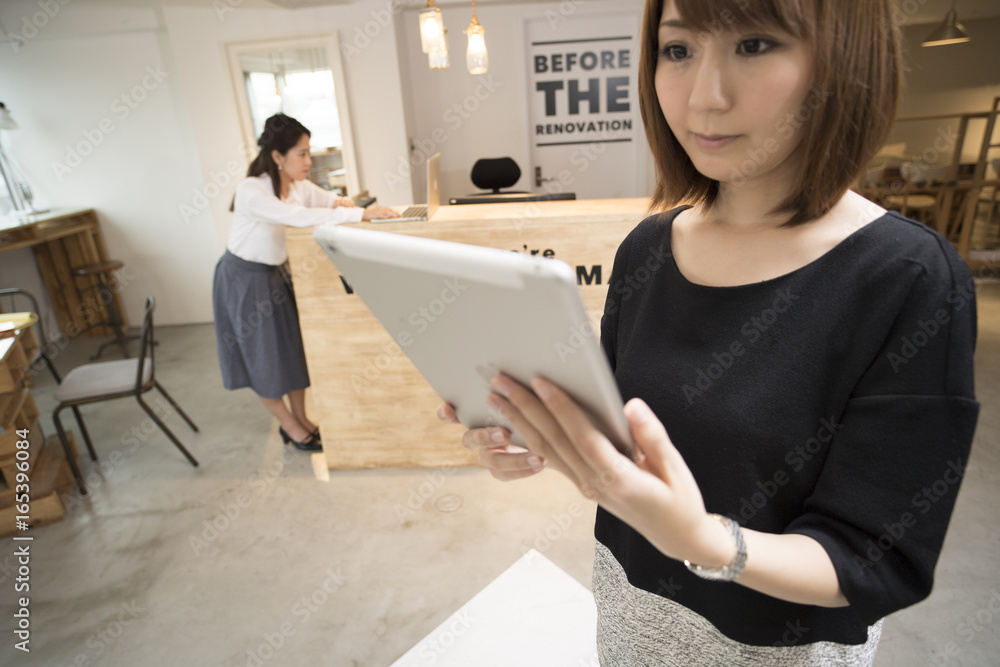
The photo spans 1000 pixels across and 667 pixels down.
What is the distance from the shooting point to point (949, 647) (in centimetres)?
188

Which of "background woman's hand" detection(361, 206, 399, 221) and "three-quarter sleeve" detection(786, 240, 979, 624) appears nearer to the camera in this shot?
"three-quarter sleeve" detection(786, 240, 979, 624)

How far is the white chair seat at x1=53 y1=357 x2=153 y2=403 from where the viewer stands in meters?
2.79

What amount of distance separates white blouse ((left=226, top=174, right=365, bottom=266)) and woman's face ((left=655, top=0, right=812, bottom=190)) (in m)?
2.13

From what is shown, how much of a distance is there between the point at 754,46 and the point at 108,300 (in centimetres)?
578

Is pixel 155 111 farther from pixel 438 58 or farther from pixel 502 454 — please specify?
pixel 502 454

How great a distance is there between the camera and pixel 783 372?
2.11ft

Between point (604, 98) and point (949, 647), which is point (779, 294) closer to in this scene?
point (949, 647)

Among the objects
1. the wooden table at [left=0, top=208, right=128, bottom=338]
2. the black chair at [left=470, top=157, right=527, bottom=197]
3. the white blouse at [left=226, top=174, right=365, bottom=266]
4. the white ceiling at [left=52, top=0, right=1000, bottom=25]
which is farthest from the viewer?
the black chair at [left=470, top=157, right=527, bottom=197]

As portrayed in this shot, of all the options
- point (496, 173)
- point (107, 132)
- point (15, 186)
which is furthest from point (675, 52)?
point (15, 186)

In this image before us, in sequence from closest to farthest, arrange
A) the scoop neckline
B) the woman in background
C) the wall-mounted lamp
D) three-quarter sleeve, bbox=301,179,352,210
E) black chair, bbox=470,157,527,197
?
the scoop neckline → the woman in background → three-quarter sleeve, bbox=301,179,352,210 → the wall-mounted lamp → black chair, bbox=470,157,527,197

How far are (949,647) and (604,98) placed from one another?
476 cm

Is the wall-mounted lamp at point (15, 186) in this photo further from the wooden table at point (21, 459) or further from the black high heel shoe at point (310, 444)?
the black high heel shoe at point (310, 444)

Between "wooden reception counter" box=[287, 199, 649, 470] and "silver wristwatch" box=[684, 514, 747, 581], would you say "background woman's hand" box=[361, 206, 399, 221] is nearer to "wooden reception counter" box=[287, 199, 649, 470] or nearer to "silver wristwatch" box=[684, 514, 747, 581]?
"wooden reception counter" box=[287, 199, 649, 470]

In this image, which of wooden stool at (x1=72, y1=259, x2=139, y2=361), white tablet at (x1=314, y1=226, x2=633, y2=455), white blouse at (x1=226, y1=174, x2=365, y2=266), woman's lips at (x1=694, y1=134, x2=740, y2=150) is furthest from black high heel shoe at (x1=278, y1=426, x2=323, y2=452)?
woman's lips at (x1=694, y1=134, x2=740, y2=150)
